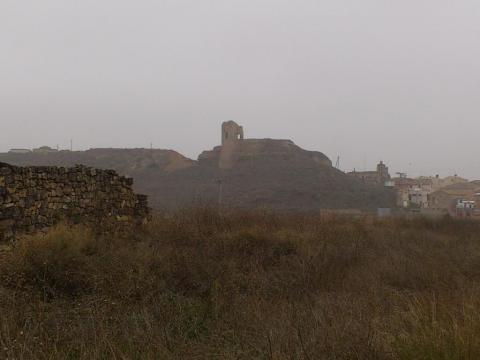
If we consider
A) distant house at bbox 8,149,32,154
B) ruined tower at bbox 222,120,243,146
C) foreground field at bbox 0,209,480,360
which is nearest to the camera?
foreground field at bbox 0,209,480,360

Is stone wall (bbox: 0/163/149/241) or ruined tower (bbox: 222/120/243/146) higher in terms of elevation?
ruined tower (bbox: 222/120/243/146)

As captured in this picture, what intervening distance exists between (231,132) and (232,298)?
5391 centimetres

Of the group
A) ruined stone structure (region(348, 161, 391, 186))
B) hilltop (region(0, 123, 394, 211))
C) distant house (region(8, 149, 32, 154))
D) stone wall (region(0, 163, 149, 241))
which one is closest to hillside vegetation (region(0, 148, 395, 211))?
hilltop (region(0, 123, 394, 211))

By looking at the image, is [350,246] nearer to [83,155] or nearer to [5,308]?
[5,308]

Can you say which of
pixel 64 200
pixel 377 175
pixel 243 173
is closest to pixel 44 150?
pixel 243 173

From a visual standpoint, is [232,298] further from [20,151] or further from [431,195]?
[431,195]

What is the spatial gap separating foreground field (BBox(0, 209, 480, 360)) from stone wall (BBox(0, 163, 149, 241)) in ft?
1.63

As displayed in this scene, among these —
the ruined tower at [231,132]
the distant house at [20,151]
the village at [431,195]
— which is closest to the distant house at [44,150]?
the distant house at [20,151]

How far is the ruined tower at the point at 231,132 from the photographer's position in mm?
57000

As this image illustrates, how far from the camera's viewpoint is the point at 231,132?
58.0 metres

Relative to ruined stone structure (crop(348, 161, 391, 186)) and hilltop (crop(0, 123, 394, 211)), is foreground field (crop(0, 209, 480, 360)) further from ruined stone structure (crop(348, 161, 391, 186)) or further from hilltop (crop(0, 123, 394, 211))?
ruined stone structure (crop(348, 161, 391, 186))

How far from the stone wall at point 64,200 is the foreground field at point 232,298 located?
0.50m

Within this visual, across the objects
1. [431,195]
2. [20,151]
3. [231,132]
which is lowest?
[431,195]

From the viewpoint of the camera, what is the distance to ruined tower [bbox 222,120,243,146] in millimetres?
57000
